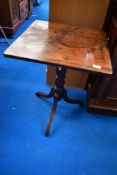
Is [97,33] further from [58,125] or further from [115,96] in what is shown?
[58,125]

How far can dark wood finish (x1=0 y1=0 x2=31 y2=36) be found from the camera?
7.82 ft

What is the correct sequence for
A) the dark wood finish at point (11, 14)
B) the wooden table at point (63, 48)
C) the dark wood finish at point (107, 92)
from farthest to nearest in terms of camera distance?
1. the dark wood finish at point (11, 14)
2. the dark wood finish at point (107, 92)
3. the wooden table at point (63, 48)

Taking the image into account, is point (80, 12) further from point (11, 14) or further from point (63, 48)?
point (11, 14)

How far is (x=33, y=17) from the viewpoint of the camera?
3.55 m

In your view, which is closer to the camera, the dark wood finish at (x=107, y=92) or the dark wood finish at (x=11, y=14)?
the dark wood finish at (x=107, y=92)

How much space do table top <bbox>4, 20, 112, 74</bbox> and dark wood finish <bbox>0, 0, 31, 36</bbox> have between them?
4.76 feet

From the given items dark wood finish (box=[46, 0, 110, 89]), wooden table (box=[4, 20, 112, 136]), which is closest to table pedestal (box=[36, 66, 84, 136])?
wooden table (box=[4, 20, 112, 136])

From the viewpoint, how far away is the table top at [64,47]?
0.88m

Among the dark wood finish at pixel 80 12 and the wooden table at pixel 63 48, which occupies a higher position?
the dark wood finish at pixel 80 12

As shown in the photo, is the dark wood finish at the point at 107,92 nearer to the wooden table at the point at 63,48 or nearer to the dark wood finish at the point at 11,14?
the wooden table at the point at 63,48

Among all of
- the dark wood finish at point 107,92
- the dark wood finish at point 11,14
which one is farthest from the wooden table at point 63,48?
the dark wood finish at point 11,14

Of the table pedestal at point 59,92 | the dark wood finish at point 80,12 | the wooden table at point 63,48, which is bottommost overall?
the table pedestal at point 59,92

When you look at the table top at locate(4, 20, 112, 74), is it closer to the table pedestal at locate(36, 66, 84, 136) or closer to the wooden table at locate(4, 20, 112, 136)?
the wooden table at locate(4, 20, 112, 136)

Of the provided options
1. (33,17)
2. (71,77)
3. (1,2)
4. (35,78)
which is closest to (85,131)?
(71,77)
